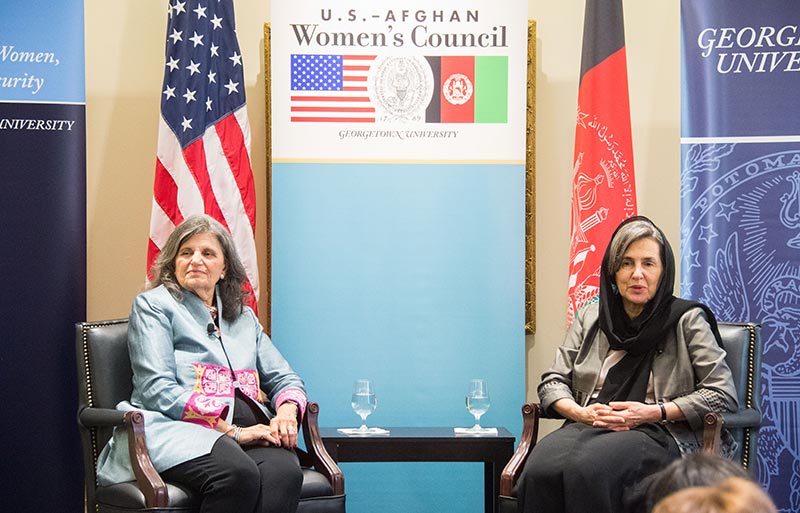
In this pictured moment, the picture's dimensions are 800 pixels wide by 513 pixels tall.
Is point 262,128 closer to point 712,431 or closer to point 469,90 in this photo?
point 469,90

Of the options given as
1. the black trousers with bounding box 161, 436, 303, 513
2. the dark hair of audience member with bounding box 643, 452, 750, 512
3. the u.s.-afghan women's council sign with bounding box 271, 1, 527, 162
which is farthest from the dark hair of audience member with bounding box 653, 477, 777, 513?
the u.s.-afghan women's council sign with bounding box 271, 1, 527, 162

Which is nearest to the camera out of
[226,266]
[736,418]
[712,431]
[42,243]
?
[712,431]

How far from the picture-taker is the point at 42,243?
4.41m

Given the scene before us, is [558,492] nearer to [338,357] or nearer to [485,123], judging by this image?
[338,357]

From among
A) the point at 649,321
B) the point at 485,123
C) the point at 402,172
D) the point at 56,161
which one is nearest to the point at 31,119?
the point at 56,161

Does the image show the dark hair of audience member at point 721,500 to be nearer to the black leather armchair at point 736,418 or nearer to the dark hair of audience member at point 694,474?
the dark hair of audience member at point 694,474

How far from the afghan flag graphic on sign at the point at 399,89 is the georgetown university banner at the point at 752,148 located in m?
0.92

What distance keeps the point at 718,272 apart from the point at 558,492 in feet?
5.64

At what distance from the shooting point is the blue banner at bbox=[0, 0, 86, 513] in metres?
4.35

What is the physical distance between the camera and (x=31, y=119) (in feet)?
14.5

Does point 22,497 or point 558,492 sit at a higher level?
point 558,492

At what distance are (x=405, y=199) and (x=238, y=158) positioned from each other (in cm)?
76

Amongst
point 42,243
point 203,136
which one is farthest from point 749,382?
point 42,243

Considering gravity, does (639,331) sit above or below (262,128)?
below
